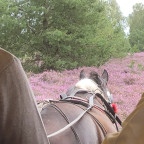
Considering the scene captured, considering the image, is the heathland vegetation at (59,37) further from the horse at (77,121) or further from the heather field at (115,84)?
the horse at (77,121)

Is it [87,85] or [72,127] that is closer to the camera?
[72,127]

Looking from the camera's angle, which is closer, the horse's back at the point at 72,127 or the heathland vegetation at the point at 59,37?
the horse's back at the point at 72,127

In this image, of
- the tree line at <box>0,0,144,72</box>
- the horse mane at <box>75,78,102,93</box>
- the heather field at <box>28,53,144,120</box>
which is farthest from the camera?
the tree line at <box>0,0,144,72</box>

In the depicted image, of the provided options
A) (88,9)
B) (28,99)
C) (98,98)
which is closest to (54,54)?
(88,9)

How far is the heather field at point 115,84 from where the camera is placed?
23.5ft

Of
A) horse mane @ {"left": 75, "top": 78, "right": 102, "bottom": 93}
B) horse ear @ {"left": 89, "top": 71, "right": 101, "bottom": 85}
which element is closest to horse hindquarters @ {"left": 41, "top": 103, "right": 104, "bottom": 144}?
horse mane @ {"left": 75, "top": 78, "right": 102, "bottom": 93}

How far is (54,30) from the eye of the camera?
10.3 metres

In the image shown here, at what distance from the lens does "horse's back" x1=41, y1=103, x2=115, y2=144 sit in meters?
1.99

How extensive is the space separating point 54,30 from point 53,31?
24 cm

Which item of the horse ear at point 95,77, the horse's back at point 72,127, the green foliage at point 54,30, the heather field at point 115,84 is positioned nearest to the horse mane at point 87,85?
the horse ear at point 95,77

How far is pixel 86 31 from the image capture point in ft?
34.4

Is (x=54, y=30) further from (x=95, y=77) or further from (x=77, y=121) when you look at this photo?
(x=77, y=121)

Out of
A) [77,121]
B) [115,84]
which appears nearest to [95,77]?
[77,121]

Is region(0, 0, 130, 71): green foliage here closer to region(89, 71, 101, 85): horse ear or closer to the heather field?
the heather field
